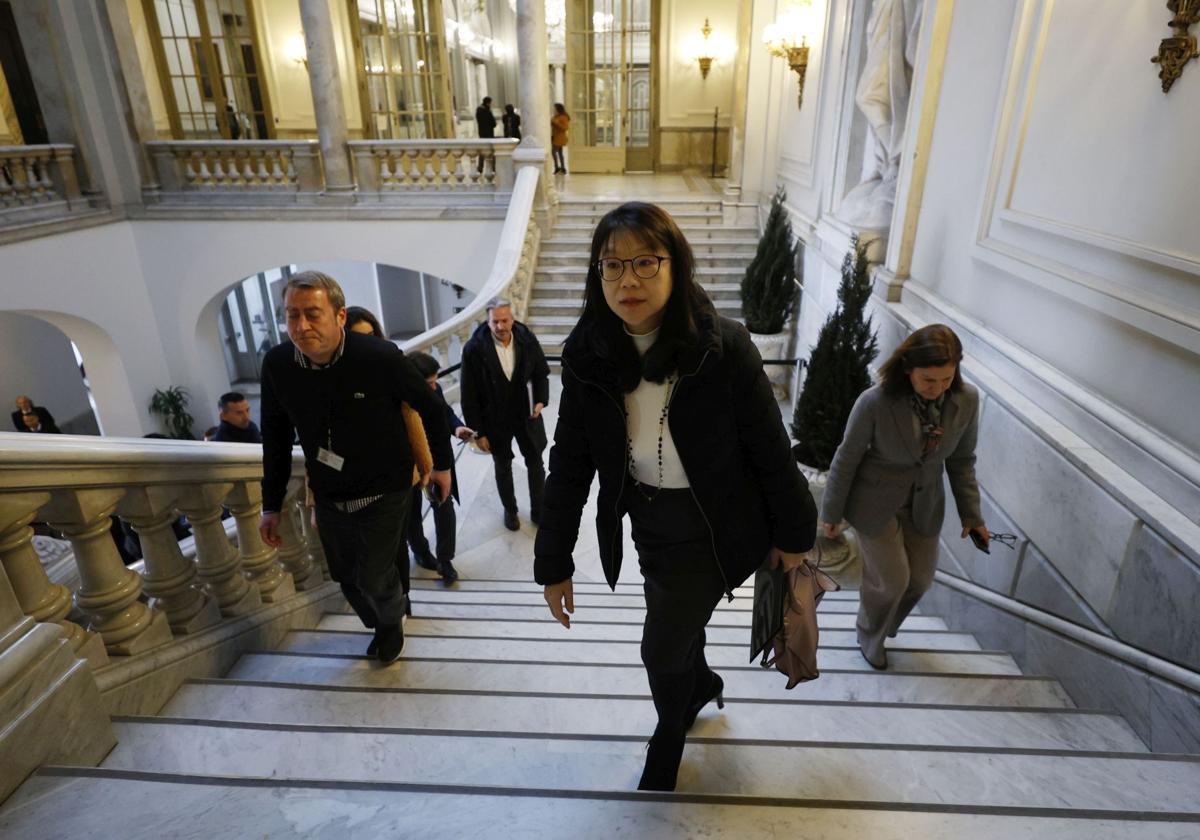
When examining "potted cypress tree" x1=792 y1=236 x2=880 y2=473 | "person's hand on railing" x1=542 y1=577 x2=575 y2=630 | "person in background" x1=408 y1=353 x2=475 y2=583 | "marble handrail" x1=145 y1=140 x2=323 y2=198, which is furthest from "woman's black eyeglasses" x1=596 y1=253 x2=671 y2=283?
"marble handrail" x1=145 y1=140 x2=323 y2=198

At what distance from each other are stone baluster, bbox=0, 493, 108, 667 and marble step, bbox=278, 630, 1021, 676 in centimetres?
88

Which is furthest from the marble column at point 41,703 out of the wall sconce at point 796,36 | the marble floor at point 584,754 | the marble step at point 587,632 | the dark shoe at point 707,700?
the wall sconce at point 796,36

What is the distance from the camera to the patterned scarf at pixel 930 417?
8.01ft

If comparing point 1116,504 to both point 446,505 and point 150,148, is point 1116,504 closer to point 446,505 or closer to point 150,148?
point 446,505

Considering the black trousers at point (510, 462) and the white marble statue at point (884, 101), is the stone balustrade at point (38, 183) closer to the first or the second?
the black trousers at point (510, 462)

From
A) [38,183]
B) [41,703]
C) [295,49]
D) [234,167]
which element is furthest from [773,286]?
[295,49]

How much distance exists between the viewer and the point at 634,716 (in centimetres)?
217

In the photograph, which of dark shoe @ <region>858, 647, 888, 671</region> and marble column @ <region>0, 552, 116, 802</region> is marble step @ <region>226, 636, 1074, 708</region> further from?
marble column @ <region>0, 552, 116, 802</region>

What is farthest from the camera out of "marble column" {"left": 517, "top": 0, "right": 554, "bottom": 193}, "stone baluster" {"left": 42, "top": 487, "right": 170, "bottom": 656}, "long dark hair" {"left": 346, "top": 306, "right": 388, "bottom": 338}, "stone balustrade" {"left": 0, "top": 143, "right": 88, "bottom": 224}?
"marble column" {"left": 517, "top": 0, "right": 554, "bottom": 193}

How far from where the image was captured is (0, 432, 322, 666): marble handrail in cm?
175

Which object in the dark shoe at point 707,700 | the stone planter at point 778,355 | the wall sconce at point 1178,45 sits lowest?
the stone planter at point 778,355

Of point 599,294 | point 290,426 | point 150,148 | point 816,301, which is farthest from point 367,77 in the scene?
point 599,294

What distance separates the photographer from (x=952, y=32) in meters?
4.10

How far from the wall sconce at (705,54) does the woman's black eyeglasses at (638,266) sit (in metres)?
13.1
